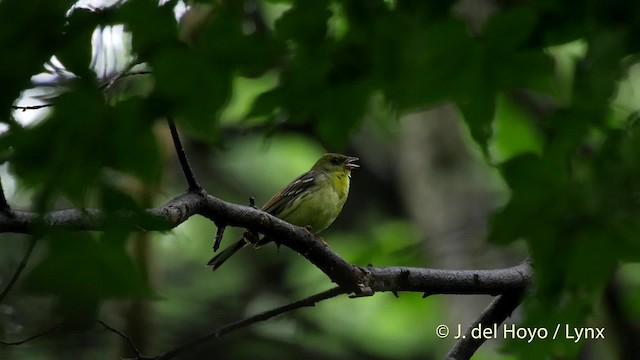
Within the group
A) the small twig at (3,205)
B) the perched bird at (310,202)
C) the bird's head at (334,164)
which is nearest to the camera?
the small twig at (3,205)

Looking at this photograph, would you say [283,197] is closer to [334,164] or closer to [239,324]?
[334,164]

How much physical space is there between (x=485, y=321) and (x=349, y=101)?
6.06 feet

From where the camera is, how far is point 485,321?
3844 mm

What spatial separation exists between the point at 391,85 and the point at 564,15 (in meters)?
0.52

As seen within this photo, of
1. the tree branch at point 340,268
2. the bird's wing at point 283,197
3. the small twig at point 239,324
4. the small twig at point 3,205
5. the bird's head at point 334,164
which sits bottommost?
the small twig at point 3,205

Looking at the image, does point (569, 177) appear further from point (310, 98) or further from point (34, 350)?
point (34, 350)

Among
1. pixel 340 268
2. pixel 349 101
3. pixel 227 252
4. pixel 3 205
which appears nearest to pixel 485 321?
pixel 340 268

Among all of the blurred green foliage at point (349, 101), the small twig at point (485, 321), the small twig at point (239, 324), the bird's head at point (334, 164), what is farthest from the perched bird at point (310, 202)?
the blurred green foliage at point (349, 101)

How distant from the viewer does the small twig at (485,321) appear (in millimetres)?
3676

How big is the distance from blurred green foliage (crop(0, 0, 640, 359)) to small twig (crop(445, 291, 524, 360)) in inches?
39.1

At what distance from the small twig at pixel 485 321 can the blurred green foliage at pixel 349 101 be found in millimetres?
994

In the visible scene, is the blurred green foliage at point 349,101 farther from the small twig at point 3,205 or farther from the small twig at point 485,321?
the small twig at point 485,321

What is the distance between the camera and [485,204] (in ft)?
27.4

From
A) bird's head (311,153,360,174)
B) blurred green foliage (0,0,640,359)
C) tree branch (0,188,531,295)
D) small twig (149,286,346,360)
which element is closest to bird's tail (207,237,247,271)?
bird's head (311,153,360,174)
